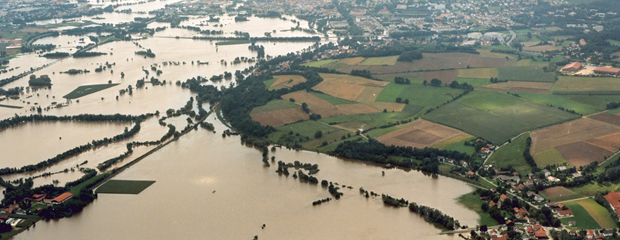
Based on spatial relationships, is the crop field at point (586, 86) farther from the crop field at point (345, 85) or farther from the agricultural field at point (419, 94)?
the crop field at point (345, 85)

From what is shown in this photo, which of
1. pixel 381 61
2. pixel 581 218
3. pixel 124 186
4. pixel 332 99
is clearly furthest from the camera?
pixel 381 61

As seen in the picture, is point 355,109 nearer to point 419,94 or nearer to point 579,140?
point 419,94

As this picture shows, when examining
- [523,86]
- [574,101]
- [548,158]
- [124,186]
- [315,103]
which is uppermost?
[574,101]

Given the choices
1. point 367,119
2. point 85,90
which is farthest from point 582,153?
point 85,90

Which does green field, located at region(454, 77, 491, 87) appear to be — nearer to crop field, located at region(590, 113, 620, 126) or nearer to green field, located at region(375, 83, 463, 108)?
green field, located at region(375, 83, 463, 108)

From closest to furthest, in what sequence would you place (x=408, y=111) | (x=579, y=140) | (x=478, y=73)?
(x=579, y=140) → (x=408, y=111) → (x=478, y=73)

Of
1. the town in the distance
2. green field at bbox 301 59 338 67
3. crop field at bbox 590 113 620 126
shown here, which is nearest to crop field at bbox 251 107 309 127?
the town in the distance

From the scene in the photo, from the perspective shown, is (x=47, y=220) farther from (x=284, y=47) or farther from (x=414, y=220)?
(x=284, y=47)
